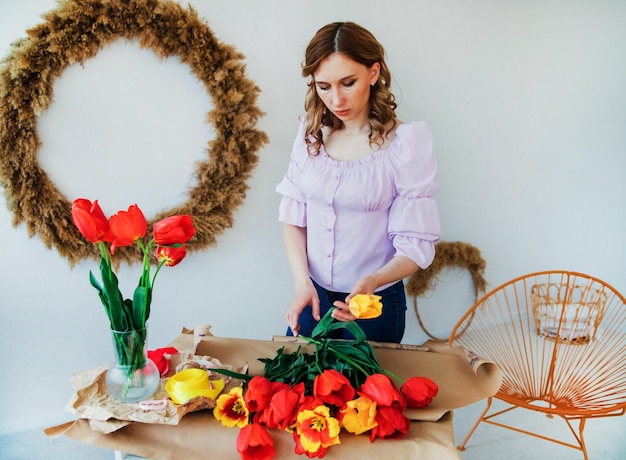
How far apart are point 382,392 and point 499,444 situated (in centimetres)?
158

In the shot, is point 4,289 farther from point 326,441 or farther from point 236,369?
point 326,441

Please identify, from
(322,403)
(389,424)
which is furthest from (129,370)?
(389,424)

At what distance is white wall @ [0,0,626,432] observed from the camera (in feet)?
6.20

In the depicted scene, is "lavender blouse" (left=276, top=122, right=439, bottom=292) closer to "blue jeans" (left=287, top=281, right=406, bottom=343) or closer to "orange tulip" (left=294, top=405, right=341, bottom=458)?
"blue jeans" (left=287, top=281, right=406, bottom=343)

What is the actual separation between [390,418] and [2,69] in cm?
148

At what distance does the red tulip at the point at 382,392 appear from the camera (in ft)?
2.96

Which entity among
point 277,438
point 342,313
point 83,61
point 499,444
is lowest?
point 499,444

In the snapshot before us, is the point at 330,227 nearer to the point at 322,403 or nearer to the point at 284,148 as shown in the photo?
the point at 322,403

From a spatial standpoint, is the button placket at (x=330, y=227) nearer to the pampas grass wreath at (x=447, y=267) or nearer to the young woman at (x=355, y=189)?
the young woman at (x=355, y=189)

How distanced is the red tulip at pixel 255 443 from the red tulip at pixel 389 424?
0.55 feet

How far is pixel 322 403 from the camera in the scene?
3.00ft

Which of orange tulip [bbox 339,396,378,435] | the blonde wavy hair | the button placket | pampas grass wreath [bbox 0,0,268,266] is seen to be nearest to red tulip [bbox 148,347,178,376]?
orange tulip [bbox 339,396,378,435]

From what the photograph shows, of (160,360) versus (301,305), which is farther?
(301,305)

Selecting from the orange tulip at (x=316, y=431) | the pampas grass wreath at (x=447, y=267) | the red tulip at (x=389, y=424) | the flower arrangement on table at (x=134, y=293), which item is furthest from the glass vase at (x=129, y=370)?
the pampas grass wreath at (x=447, y=267)
